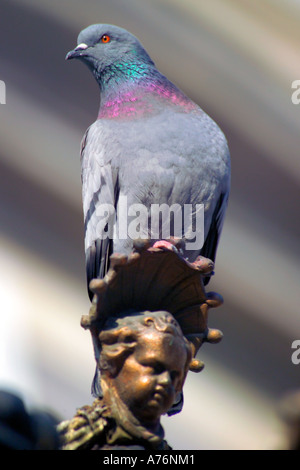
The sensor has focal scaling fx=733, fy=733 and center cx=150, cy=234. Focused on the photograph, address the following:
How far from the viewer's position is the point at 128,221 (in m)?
3.45

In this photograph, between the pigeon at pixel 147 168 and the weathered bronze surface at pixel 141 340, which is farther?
the pigeon at pixel 147 168

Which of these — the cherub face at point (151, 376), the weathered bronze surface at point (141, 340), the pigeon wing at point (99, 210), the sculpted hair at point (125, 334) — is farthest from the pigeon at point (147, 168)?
the cherub face at point (151, 376)

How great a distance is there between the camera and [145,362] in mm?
2398

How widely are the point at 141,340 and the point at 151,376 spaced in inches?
5.0

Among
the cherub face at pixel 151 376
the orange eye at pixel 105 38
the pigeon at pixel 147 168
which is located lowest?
the cherub face at pixel 151 376

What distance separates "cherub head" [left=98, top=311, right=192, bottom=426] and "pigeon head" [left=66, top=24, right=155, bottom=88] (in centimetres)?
181

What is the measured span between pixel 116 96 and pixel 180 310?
1.53 meters

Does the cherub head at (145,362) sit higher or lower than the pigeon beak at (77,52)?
lower

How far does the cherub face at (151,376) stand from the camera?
237cm

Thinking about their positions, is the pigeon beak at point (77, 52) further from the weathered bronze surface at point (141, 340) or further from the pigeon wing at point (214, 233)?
the weathered bronze surface at point (141, 340)

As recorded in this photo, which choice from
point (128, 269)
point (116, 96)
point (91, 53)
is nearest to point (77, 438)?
point (128, 269)

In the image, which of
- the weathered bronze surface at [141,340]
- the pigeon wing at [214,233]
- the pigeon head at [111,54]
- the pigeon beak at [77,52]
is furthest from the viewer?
the pigeon beak at [77,52]

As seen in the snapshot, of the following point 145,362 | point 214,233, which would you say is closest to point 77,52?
point 214,233
